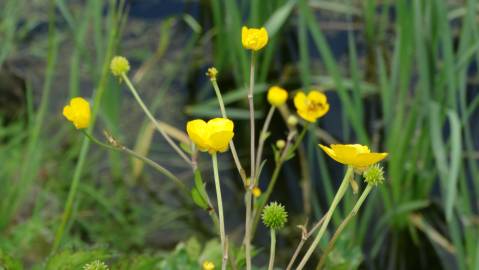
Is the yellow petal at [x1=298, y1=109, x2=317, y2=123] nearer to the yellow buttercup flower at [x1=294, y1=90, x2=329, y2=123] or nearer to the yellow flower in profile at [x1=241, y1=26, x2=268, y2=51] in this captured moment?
the yellow buttercup flower at [x1=294, y1=90, x2=329, y2=123]

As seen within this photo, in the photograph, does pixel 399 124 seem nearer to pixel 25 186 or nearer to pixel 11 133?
pixel 25 186

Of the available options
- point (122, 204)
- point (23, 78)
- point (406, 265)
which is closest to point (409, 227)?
point (406, 265)

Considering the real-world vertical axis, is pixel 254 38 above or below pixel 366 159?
above

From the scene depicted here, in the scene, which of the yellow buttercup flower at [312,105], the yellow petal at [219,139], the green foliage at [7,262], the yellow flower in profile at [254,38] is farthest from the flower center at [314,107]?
the green foliage at [7,262]

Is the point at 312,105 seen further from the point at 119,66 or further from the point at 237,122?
the point at 237,122

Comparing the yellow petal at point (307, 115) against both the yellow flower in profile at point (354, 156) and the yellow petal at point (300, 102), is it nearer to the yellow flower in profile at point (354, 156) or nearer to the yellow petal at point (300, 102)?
the yellow petal at point (300, 102)

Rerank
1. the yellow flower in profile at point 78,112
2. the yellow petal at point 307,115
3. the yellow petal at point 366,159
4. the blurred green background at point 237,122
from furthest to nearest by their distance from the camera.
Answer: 1. the blurred green background at point 237,122
2. the yellow petal at point 307,115
3. the yellow flower in profile at point 78,112
4. the yellow petal at point 366,159

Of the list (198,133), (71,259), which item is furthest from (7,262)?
(198,133)
